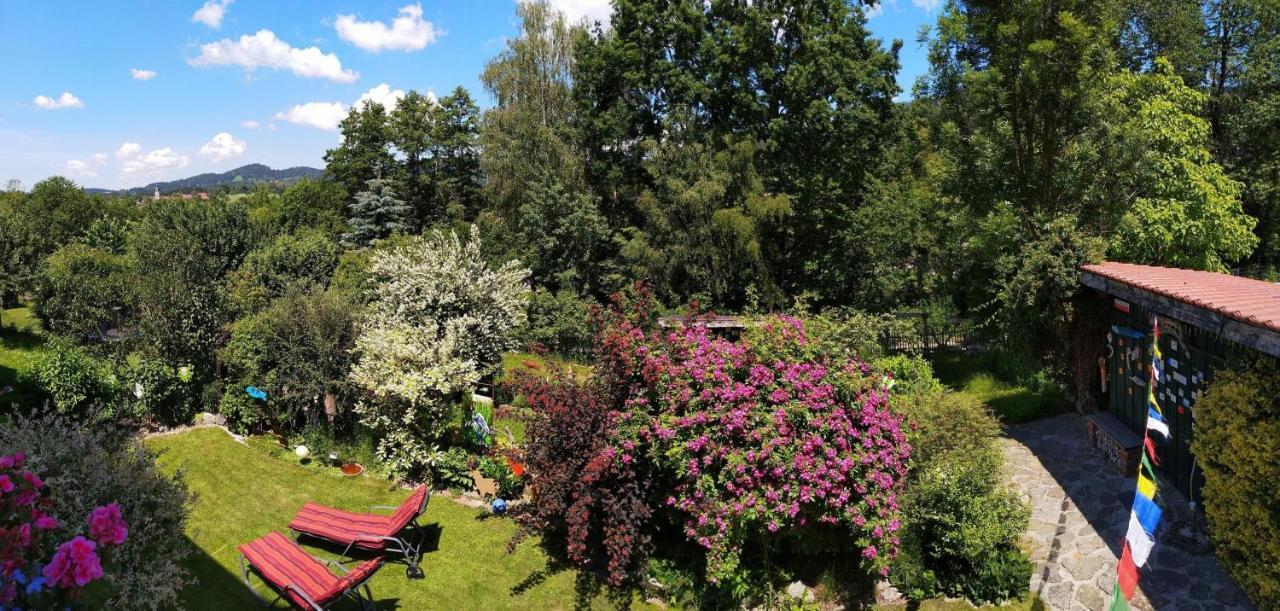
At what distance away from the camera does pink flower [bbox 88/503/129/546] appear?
3834 millimetres

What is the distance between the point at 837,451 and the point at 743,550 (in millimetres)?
1783

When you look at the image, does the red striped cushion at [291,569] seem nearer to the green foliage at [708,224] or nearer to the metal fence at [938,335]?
the green foliage at [708,224]

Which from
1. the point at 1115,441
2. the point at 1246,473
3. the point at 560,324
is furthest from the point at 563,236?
the point at 1246,473

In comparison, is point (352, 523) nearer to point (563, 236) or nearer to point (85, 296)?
point (85, 296)

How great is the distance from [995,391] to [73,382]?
1825cm

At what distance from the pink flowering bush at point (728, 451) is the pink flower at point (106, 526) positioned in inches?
172

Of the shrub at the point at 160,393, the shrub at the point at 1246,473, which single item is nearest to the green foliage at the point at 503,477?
the shrub at the point at 160,393

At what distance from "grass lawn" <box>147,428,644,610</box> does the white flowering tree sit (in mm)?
1006

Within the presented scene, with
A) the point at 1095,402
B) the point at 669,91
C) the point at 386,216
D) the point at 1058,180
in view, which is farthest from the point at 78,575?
the point at 386,216

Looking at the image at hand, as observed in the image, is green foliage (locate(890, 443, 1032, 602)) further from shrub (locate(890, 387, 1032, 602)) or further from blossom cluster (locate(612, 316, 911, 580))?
blossom cluster (locate(612, 316, 911, 580))

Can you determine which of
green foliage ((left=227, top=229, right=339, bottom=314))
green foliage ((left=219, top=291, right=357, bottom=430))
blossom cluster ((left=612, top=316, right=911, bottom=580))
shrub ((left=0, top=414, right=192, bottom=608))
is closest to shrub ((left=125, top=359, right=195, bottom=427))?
green foliage ((left=219, top=291, right=357, bottom=430))

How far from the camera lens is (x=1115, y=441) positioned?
9.84 meters

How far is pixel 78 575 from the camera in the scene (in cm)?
347

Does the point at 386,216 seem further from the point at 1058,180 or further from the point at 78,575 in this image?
the point at 78,575
